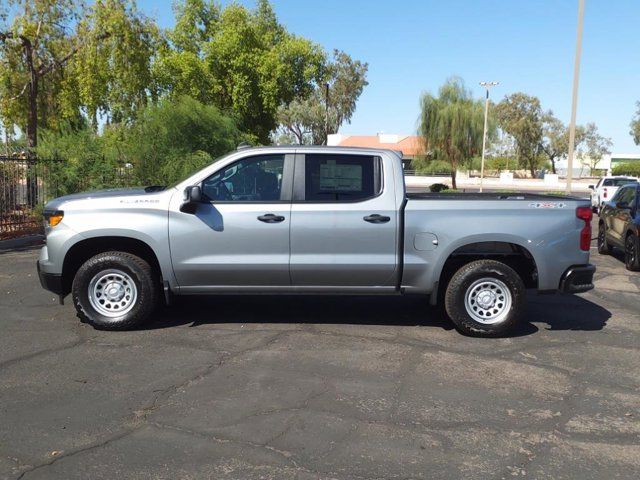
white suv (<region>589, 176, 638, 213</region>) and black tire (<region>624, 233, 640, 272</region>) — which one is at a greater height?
white suv (<region>589, 176, 638, 213</region>)

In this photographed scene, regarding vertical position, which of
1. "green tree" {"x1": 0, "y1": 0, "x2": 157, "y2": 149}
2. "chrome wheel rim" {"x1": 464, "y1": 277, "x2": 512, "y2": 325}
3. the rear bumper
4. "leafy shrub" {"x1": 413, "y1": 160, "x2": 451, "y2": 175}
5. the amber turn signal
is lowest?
"chrome wheel rim" {"x1": 464, "y1": 277, "x2": 512, "y2": 325}

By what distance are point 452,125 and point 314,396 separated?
1562 inches

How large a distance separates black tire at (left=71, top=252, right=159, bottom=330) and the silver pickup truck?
0.5 inches

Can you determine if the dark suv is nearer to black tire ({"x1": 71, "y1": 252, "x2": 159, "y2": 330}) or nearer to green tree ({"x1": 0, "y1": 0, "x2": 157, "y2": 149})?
black tire ({"x1": 71, "y1": 252, "x2": 159, "y2": 330})

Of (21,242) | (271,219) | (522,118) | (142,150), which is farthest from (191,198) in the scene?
(522,118)

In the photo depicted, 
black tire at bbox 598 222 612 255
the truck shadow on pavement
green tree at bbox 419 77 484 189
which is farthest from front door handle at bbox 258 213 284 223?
green tree at bbox 419 77 484 189

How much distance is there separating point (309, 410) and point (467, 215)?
276 centimetres

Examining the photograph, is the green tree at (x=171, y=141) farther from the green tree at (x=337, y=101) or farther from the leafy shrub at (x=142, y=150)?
the green tree at (x=337, y=101)

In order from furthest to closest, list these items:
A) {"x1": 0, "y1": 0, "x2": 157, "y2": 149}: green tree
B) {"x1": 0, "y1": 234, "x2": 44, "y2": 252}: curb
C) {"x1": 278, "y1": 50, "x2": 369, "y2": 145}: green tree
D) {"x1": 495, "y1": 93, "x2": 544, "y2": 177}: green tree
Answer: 1. {"x1": 495, "y1": 93, "x2": 544, "y2": 177}: green tree
2. {"x1": 278, "y1": 50, "x2": 369, "y2": 145}: green tree
3. {"x1": 0, "y1": 0, "x2": 157, "y2": 149}: green tree
4. {"x1": 0, "y1": 234, "x2": 44, "y2": 252}: curb

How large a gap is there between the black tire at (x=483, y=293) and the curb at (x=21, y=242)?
9708mm

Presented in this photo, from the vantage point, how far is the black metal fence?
508 inches

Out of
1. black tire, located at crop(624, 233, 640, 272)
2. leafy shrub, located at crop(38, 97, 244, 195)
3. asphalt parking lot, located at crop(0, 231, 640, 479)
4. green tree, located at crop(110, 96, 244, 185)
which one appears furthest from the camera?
green tree, located at crop(110, 96, 244, 185)

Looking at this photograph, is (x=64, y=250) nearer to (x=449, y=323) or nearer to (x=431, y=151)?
(x=449, y=323)

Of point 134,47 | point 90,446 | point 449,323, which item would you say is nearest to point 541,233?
point 449,323
